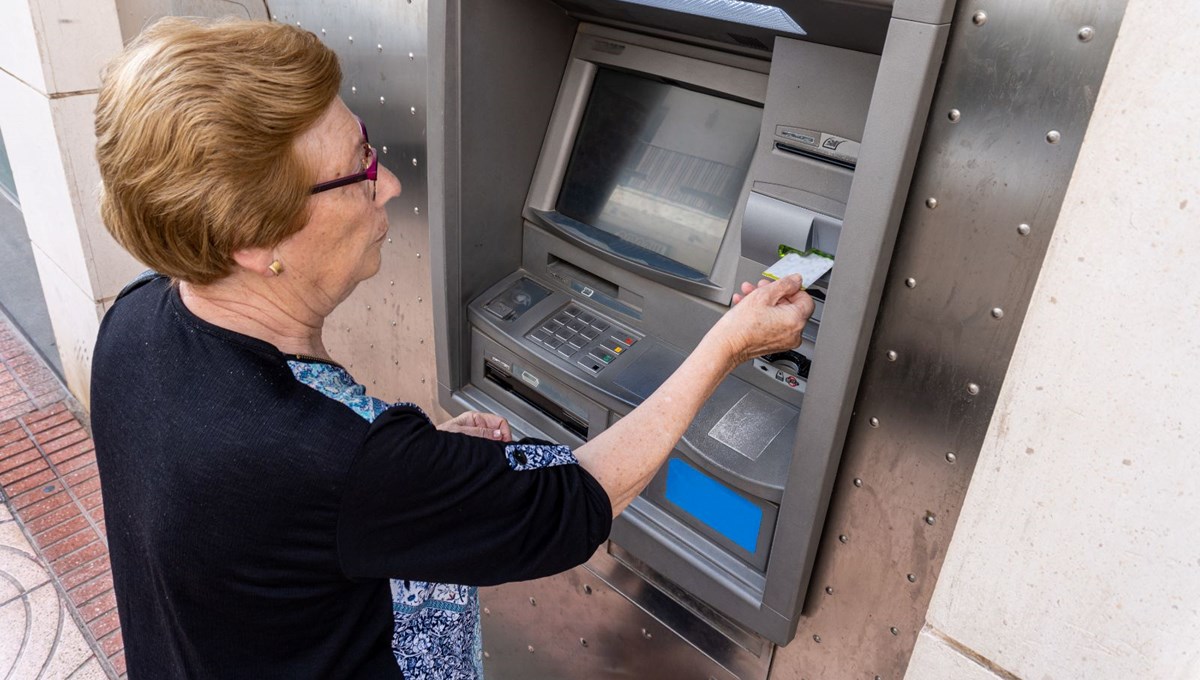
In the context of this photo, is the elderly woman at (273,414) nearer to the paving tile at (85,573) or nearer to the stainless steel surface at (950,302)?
the stainless steel surface at (950,302)

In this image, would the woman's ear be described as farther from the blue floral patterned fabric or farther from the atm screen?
the atm screen

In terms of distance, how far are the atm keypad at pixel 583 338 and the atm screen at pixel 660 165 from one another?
192 mm

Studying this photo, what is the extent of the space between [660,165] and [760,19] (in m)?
0.48

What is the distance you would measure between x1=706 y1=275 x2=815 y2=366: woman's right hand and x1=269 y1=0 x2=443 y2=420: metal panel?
3.47 ft

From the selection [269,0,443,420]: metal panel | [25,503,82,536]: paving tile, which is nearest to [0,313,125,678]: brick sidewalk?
[25,503,82,536]: paving tile

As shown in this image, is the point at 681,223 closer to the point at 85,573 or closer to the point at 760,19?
the point at 760,19

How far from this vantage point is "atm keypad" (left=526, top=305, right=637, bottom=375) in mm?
1858

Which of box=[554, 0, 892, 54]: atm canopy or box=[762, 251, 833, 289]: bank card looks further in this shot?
box=[762, 251, 833, 289]: bank card

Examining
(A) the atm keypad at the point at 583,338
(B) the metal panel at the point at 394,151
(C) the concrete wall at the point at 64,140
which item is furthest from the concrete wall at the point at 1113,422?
(C) the concrete wall at the point at 64,140

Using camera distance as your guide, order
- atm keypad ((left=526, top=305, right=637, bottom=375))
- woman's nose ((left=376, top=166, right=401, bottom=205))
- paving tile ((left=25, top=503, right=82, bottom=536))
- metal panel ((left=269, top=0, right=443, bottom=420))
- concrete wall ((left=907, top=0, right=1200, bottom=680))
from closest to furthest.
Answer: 1. concrete wall ((left=907, top=0, right=1200, bottom=680))
2. woman's nose ((left=376, top=166, right=401, bottom=205))
3. atm keypad ((left=526, top=305, right=637, bottom=375))
4. metal panel ((left=269, top=0, right=443, bottom=420))
5. paving tile ((left=25, top=503, right=82, bottom=536))

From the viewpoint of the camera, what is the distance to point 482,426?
1705 mm

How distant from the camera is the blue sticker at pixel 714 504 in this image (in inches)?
64.4

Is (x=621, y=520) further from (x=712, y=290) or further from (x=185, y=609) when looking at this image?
(x=185, y=609)

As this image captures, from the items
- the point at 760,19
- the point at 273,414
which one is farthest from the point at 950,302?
the point at 273,414
